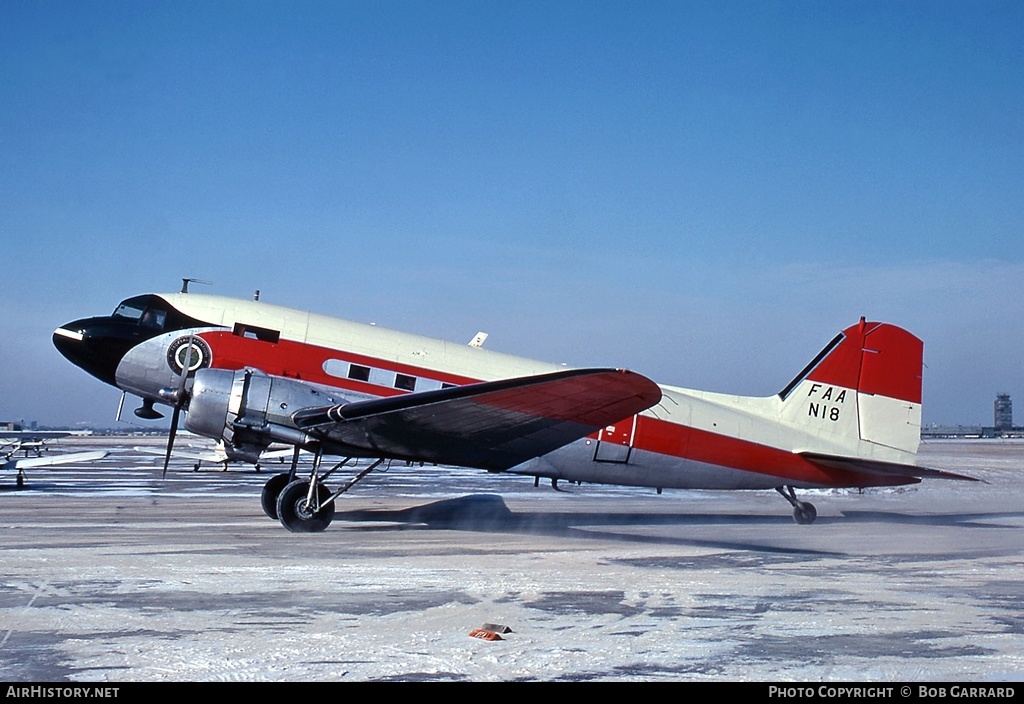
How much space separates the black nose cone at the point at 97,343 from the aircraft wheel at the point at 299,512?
3.45 metres

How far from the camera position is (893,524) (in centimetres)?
1495

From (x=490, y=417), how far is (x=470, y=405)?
0.58 m

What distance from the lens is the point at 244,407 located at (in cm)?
1179

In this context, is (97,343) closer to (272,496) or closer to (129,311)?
(129,311)

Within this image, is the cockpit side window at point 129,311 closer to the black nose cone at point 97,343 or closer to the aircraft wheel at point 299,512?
the black nose cone at point 97,343

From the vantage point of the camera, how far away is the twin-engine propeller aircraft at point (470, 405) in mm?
11484

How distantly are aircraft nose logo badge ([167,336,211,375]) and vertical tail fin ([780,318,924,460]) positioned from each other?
969cm

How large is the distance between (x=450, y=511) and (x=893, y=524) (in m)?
8.10

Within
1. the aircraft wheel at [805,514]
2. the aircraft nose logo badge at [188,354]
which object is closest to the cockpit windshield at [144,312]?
the aircraft nose logo badge at [188,354]

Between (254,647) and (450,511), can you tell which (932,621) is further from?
(450,511)

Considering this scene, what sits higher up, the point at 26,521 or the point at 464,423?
the point at 464,423

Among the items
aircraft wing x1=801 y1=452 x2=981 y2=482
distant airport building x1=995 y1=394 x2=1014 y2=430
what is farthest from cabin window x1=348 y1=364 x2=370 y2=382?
distant airport building x1=995 y1=394 x2=1014 y2=430

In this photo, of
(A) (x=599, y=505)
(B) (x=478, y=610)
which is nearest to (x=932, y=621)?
(B) (x=478, y=610)

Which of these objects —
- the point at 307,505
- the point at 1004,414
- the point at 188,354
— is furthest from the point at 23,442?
the point at 1004,414
